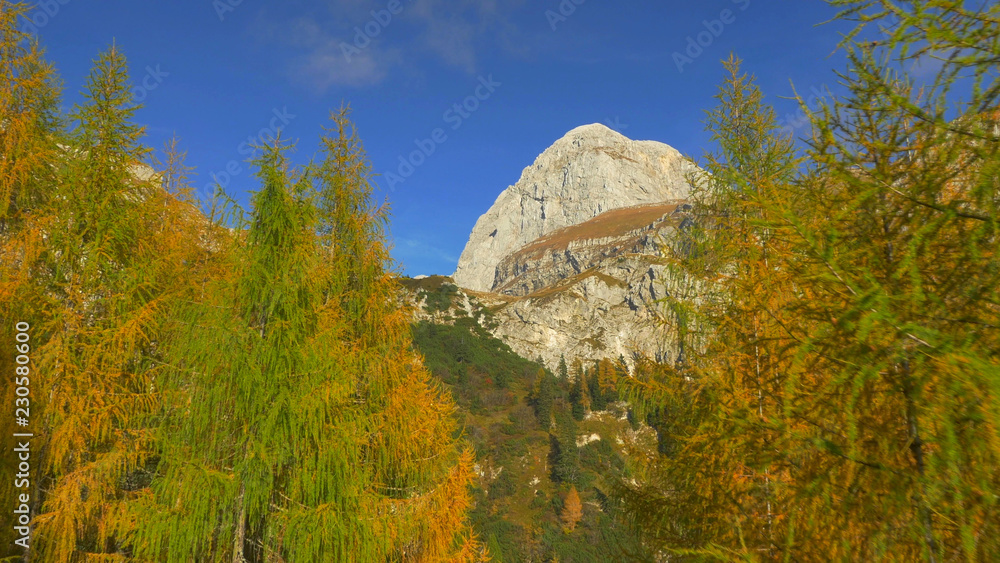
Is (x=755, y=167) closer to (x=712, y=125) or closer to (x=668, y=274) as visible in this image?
(x=712, y=125)

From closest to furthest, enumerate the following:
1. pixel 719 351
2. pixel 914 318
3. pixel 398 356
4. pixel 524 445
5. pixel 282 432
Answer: pixel 914 318 → pixel 282 432 → pixel 719 351 → pixel 398 356 → pixel 524 445

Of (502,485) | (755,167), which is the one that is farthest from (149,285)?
(502,485)

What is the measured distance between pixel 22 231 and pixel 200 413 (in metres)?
3.04

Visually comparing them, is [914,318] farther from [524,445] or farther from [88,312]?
[524,445]

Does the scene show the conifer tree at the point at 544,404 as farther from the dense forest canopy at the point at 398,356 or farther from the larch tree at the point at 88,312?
the larch tree at the point at 88,312

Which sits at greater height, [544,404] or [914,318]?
Result: [914,318]

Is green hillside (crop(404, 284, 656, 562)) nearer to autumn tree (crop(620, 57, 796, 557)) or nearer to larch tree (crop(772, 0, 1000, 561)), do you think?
autumn tree (crop(620, 57, 796, 557))

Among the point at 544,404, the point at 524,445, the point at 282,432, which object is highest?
the point at 282,432

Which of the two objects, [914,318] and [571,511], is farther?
[571,511]

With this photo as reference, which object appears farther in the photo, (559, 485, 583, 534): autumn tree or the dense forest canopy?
(559, 485, 583, 534): autumn tree

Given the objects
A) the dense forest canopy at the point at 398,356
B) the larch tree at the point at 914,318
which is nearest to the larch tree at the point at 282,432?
the dense forest canopy at the point at 398,356

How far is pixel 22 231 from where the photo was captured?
5.05m

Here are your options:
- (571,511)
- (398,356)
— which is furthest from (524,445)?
(398,356)

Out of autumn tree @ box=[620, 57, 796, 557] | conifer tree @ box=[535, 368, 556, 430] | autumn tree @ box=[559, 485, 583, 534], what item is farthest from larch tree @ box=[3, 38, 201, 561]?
conifer tree @ box=[535, 368, 556, 430]
